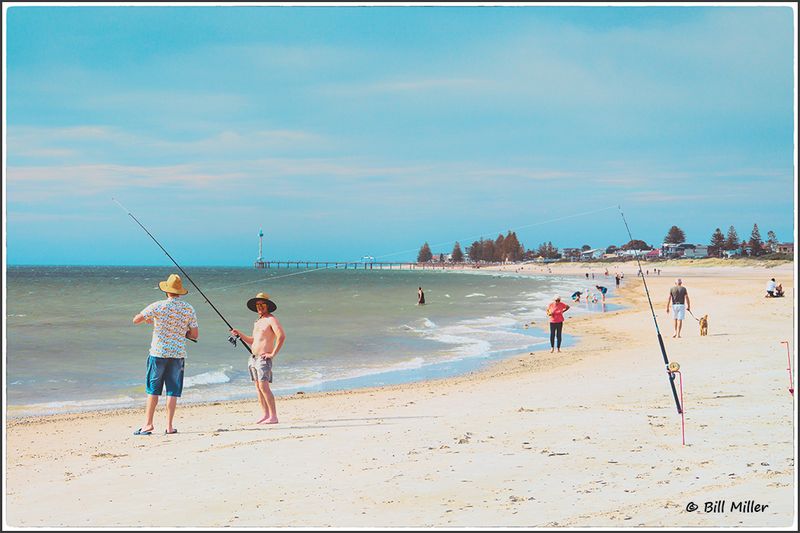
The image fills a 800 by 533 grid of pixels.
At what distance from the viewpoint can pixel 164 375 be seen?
7.86m

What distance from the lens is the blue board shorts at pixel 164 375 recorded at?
7801mm

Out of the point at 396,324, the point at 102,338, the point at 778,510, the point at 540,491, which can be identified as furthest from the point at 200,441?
the point at 396,324

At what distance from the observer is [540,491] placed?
17.6 feet

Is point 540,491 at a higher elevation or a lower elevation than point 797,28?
lower

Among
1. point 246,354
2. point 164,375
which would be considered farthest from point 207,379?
point 164,375

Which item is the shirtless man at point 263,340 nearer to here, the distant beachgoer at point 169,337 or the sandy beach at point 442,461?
the sandy beach at point 442,461

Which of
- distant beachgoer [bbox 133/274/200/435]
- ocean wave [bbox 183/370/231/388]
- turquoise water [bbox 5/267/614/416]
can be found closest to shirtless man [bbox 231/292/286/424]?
distant beachgoer [bbox 133/274/200/435]

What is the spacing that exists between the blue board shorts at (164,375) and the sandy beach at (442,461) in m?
0.50

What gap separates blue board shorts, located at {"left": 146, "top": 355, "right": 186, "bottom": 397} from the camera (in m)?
7.80

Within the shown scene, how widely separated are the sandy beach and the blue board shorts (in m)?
0.50

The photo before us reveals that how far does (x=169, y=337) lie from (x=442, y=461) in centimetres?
307

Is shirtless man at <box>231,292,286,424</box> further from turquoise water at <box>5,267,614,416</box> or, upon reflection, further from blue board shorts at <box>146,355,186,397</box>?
turquoise water at <box>5,267,614,416</box>

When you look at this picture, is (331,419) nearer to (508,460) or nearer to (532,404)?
(532,404)

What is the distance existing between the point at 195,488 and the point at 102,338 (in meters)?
18.1
